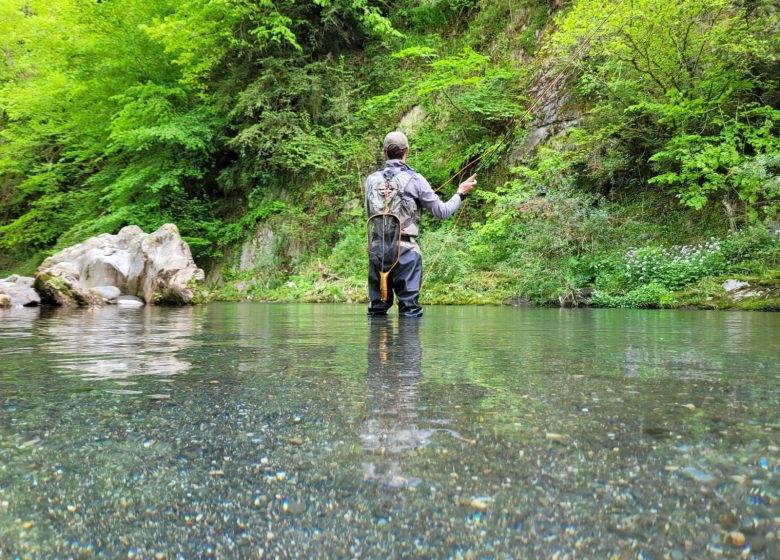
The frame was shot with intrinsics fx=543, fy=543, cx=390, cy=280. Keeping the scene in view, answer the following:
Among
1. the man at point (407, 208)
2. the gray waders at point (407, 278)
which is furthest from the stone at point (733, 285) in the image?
the gray waders at point (407, 278)

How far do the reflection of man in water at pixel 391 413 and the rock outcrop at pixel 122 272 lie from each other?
875 cm

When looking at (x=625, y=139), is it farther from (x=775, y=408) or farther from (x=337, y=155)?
(x=775, y=408)

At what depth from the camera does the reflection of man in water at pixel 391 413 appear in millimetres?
885

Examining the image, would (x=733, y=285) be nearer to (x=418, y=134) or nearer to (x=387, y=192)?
(x=387, y=192)

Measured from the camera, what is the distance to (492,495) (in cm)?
76

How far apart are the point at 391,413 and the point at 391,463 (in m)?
0.37

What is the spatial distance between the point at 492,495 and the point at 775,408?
3.06ft

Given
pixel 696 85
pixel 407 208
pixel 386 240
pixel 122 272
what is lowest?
pixel 122 272

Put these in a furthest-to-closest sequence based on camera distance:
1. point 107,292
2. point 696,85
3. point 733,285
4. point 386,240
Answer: point 107,292 → point 696,85 → point 733,285 → point 386,240

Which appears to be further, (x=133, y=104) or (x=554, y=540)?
(x=133, y=104)

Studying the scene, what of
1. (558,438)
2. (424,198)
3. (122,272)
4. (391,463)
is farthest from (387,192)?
(122,272)

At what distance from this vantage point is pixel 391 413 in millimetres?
1271

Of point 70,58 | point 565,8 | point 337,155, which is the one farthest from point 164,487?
point 70,58

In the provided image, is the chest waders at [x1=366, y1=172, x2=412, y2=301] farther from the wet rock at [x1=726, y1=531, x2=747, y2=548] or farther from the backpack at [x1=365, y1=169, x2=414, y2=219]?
the wet rock at [x1=726, y1=531, x2=747, y2=548]
